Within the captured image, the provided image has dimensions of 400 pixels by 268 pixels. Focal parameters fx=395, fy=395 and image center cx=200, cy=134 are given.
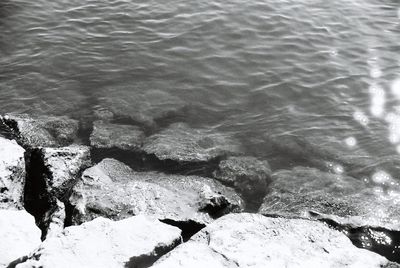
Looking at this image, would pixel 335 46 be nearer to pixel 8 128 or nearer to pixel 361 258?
pixel 361 258

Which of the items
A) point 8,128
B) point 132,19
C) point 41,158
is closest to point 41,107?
point 8,128

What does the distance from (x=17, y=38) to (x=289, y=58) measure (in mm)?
8350

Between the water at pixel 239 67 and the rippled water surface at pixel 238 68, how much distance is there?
0.11 ft

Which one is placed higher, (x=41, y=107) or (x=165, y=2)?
(x=165, y=2)

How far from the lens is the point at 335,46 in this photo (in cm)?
1217

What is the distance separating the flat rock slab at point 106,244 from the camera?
14.7 feet

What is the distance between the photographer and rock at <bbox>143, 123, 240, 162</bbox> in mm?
8203

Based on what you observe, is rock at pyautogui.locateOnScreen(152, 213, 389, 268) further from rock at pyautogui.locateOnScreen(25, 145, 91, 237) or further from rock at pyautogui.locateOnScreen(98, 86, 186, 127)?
rock at pyautogui.locateOnScreen(98, 86, 186, 127)

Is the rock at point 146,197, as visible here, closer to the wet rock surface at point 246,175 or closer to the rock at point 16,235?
the wet rock surface at point 246,175

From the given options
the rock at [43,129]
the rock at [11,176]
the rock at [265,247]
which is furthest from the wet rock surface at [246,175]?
the rock at [11,176]

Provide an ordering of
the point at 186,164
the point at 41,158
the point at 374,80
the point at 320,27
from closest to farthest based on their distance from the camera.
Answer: the point at 41,158 < the point at 186,164 < the point at 374,80 < the point at 320,27

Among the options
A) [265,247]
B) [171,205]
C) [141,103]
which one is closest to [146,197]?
[171,205]

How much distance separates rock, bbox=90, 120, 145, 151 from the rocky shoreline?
0.02 metres

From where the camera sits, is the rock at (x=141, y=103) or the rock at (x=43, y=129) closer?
the rock at (x=43, y=129)
